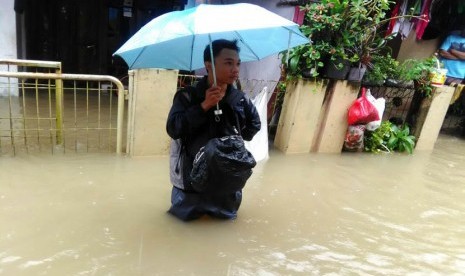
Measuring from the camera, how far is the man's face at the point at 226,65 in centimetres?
266

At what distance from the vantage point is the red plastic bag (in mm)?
5505

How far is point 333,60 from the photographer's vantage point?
5.24 metres

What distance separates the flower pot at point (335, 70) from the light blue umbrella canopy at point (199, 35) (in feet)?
6.99

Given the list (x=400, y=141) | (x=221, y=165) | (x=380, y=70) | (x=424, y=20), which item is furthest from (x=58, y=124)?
(x=424, y=20)

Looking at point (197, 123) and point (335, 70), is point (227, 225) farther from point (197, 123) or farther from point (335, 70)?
point (335, 70)

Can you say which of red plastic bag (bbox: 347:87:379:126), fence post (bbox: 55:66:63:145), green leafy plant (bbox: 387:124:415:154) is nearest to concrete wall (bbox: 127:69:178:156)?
fence post (bbox: 55:66:63:145)

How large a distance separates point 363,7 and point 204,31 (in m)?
3.53

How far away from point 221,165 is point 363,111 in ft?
11.5

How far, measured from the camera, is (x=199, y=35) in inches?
112

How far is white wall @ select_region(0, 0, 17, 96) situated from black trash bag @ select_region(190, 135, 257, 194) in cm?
617

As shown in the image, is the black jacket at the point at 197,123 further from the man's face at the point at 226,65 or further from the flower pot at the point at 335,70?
the flower pot at the point at 335,70

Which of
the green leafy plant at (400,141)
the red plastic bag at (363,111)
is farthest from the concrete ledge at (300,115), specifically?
the green leafy plant at (400,141)

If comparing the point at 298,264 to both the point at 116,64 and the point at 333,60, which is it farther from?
the point at 116,64

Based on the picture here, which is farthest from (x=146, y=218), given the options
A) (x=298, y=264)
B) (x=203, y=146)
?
(x=298, y=264)
